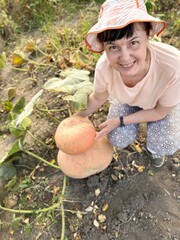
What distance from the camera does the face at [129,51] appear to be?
1176mm

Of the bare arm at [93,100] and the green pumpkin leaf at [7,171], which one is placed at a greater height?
the bare arm at [93,100]

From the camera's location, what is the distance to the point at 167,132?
1607 mm

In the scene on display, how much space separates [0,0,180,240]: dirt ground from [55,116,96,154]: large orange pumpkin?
29cm

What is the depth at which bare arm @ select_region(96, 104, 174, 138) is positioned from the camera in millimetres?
1515

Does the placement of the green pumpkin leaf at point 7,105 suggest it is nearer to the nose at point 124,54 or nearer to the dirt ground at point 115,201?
the dirt ground at point 115,201

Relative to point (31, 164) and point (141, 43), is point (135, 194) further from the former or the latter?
point (141, 43)

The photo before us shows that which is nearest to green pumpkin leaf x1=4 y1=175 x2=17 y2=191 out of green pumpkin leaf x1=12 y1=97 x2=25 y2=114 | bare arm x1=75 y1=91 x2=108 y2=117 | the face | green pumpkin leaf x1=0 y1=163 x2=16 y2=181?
green pumpkin leaf x1=0 y1=163 x2=16 y2=181

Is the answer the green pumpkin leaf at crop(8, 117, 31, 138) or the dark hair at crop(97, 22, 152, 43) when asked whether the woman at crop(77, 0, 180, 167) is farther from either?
the green pumpkin leaf at crop(8, 117, 31, 138)

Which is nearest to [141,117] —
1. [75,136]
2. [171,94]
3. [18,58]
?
[171,94]

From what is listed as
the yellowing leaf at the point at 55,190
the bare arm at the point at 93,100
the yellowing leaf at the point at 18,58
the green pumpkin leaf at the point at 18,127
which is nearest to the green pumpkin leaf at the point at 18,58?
the yellowing leaf at the point at 18,58

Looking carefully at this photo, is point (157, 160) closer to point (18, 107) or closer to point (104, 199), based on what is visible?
point (104, 199)

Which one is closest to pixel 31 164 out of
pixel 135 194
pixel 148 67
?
pixel 135 194

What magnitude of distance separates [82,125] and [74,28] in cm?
147

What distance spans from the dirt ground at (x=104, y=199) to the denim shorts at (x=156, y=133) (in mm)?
162
